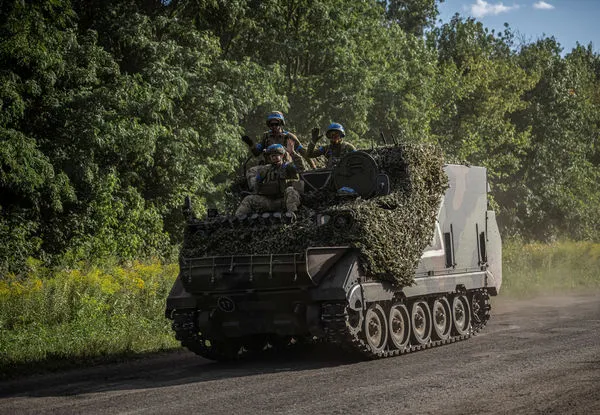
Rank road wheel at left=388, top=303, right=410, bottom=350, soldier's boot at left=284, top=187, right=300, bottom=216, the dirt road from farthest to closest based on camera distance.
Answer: soldier's boot at left=284, top=187, right=300, bottom=216 → road wheel at left=388, top=303, right=410, bottom=350 → the dirt road

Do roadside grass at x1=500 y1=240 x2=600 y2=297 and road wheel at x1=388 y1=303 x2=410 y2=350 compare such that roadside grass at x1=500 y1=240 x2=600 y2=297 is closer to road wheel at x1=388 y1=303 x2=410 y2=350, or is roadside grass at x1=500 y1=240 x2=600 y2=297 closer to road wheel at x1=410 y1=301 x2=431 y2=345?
road wheel at x1=410 y1=301 x2=431 y2=345

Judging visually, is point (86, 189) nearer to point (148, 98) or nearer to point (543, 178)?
point (148, 98)

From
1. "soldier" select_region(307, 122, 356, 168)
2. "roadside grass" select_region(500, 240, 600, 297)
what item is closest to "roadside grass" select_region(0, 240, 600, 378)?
"soldier" select_region(307, 122, 356, 168)

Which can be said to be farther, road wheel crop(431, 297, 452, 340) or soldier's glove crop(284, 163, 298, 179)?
road wheel crop(431, 297, 452, 340)

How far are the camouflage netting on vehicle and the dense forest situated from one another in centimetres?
954

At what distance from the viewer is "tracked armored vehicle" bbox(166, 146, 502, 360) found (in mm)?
12109

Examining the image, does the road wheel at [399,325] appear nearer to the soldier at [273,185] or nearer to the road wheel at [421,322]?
the road wheel at [421,322]

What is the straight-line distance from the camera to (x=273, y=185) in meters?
13.6

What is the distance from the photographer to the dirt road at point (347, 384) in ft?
29.2

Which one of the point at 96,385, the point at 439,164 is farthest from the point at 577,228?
the point at 96,385

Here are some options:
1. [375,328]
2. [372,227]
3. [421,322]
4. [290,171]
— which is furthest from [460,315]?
[290,171]

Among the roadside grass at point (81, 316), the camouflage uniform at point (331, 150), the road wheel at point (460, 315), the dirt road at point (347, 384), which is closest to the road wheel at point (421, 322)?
the dirt road at point (347, 384)

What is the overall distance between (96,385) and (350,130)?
21127mm

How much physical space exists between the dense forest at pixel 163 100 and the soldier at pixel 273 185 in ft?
29.8
